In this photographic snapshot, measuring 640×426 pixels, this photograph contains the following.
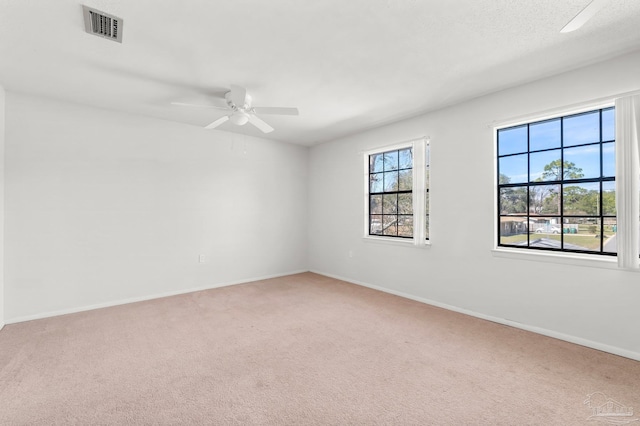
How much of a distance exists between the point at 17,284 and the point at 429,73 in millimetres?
5066

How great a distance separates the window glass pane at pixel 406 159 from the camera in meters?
4.43

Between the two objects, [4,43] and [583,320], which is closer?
[4,43]

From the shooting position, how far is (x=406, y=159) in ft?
14.8

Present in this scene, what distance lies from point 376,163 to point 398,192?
682 millimetres

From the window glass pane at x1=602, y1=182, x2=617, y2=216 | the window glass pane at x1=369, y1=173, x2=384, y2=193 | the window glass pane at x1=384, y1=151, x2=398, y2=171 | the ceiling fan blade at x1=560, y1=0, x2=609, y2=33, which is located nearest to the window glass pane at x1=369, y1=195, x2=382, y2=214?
the window glass pane at x1=369, y1=173, x2=384, y2=193

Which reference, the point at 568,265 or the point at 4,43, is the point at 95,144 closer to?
the point at 4,43

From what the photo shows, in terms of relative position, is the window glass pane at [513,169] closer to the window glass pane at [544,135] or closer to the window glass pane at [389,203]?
the window glass pane at [544,135]

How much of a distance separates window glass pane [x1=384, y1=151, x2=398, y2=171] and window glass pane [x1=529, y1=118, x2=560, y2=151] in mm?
1829

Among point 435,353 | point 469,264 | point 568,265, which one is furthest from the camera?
point 469,264

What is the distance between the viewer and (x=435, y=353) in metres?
2.57

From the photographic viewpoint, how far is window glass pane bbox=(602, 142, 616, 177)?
2668 mm

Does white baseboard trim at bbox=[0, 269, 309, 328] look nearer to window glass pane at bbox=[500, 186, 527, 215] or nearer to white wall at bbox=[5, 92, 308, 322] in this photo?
white wall at bbox=[5, 92, 308, 322]

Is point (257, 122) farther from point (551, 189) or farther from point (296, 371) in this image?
point (551, 189)

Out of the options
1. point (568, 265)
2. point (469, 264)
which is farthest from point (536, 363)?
point (469, 264)
